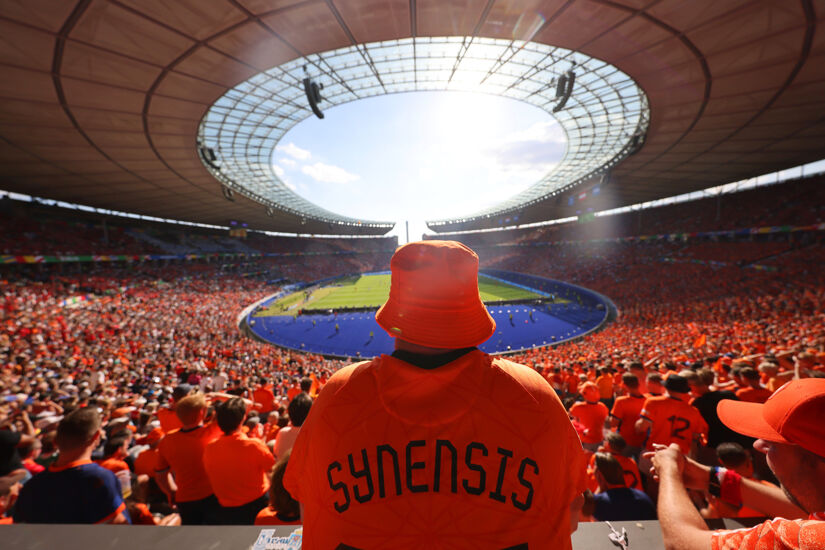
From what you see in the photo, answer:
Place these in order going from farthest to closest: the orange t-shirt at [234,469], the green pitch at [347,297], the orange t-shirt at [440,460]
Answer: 1. the green pitch at [347,297]
2. the orange t-shirt at [234,469]
3. the orange t-shirt at [440,460]

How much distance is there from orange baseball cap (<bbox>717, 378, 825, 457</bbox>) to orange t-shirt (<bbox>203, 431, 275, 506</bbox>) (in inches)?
137

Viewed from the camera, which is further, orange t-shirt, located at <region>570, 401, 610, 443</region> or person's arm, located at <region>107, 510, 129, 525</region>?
orange t-shirt, located at <region>570, 401, 610, 443</region>

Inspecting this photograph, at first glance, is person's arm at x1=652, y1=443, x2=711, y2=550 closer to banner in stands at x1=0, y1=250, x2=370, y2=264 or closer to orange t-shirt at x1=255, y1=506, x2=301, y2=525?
orange t-shirt at x1=255, y1=506, x2=301, y2=525

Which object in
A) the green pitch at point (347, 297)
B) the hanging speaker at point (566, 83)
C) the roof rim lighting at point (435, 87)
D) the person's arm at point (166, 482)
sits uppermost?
the roof rim lighting at point (435, 87)

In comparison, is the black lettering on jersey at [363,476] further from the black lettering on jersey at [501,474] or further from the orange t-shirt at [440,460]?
the black lettering on jersey at [501,474]

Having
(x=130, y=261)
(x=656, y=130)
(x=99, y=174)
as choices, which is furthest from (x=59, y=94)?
(x=130, y=261)

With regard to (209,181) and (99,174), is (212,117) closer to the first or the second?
(209,181)

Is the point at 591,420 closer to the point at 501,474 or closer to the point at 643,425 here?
the point at 643,425

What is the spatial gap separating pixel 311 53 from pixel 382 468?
12876 millimetres

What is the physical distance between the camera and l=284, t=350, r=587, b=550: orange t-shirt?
0.98m

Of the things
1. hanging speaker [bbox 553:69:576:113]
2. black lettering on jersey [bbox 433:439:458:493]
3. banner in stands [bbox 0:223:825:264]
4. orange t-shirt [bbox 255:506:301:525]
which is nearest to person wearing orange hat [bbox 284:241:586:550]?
black lettering on jersey [bbox 433:439:458:493]

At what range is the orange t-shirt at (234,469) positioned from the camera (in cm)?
278

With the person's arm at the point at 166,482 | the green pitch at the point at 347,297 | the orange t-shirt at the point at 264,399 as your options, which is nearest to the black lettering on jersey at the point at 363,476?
the person's arm at the point at 166,482

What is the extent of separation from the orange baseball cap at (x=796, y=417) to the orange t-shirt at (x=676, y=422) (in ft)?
8.77
